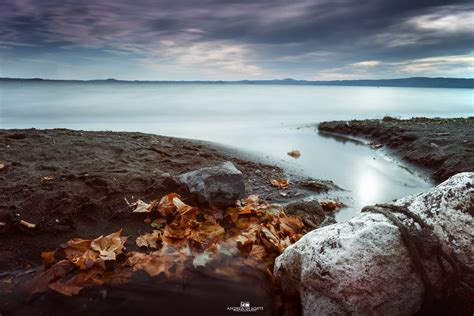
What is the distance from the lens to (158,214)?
5527 mm

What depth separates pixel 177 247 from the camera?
15.6 ft

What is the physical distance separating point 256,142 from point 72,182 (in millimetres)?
11276

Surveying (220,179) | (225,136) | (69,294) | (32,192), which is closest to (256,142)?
(225,136)

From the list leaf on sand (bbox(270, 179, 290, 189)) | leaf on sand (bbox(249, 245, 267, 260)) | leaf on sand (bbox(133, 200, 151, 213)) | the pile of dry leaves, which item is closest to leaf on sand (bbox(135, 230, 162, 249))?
the pile of dry leaves

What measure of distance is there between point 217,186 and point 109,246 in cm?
210

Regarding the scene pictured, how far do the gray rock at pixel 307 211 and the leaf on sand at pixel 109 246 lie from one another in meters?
2.83

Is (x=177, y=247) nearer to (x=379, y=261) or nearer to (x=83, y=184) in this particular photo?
(x=83, y=184)

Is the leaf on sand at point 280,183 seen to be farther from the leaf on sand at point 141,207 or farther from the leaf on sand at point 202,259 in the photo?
the leaf on sand at point 202,259

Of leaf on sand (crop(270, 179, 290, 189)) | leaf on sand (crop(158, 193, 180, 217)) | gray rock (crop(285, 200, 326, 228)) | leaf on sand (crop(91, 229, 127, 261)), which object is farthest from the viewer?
leaf on sand (crop(270, 179, 290, 189))

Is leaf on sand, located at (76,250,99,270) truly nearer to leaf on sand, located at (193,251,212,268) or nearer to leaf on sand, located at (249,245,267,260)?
leaf on sand, located at (193,251,212,268)

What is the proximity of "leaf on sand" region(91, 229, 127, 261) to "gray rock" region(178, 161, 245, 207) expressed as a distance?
1.70 m

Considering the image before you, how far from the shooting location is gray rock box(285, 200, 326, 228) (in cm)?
587

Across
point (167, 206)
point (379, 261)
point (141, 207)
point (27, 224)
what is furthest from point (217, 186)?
point (379, 261)

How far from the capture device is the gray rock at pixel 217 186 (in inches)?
235
